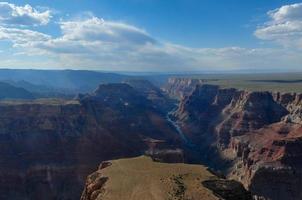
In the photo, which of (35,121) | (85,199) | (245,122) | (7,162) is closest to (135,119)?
(245,122)

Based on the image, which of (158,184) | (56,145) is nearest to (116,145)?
(56,145)

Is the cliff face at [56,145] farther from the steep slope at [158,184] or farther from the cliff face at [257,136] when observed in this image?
the steep slope at [158,184]

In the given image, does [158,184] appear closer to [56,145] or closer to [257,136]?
[56,145]

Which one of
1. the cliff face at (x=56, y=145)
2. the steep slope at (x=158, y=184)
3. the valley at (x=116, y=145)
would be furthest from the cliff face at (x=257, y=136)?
the steep slope at (x=158, y=184)

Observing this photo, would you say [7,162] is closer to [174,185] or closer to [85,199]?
[85,199]

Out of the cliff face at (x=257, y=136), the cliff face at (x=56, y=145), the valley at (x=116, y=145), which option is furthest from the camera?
the cliff face at (x=56, y=145)
